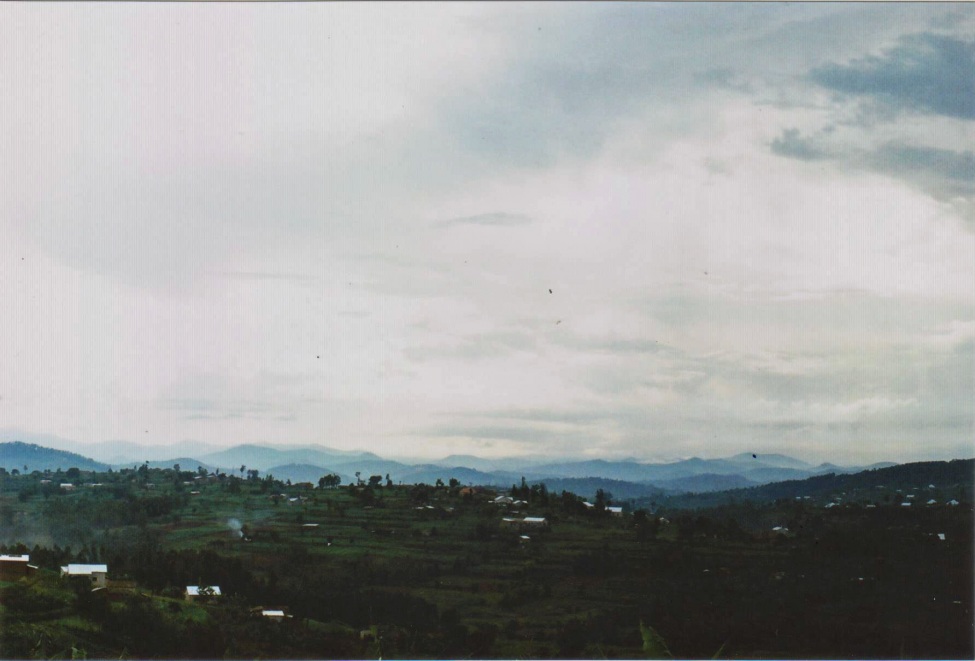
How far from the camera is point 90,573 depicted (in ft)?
70.6

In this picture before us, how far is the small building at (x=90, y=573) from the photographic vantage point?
67.6ft

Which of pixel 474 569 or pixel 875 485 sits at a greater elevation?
pixel 875 485

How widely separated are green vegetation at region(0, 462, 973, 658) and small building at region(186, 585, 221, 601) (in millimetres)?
372

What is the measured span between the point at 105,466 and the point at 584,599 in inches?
757

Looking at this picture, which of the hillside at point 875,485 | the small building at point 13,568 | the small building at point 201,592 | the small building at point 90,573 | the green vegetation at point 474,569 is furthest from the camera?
the hillside at point 875,485

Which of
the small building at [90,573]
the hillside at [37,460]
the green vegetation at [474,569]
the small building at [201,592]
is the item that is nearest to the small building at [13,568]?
the green vegetation at [474,569]

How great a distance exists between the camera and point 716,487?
39062 mm

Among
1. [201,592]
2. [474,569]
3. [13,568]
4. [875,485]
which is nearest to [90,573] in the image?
[13,568]

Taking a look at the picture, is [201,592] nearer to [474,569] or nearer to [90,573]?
[90,573]

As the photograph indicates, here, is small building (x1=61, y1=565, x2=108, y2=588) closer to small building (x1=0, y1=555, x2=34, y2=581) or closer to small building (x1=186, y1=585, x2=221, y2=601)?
small building (x1=0, y1=555, x2=34, y2=581)

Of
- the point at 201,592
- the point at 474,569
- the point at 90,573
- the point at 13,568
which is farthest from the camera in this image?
the point at 474,569

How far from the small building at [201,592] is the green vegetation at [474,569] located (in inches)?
14.6

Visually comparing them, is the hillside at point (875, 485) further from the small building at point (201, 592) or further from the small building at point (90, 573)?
the small building at point (90, 573)

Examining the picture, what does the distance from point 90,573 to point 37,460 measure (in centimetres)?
1565
